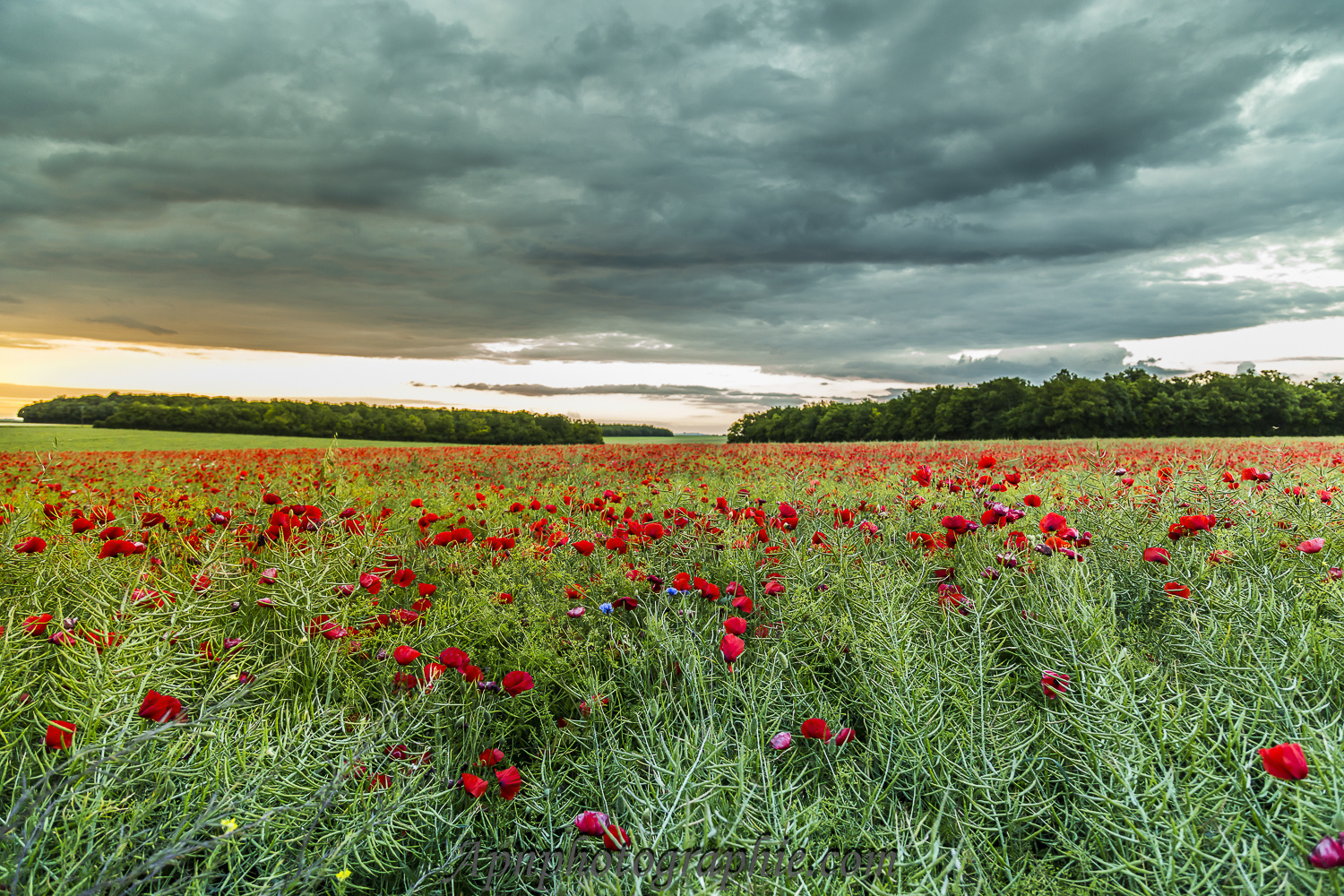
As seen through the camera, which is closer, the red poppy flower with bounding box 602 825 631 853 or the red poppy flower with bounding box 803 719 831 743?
the red poppy flower with bounding box 602 825 631 853

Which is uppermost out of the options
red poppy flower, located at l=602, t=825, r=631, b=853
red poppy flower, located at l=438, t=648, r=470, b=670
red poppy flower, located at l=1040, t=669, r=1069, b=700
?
red poppy flower, located at l=438, t=648, r=470, b=670

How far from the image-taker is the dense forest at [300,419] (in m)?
28.5

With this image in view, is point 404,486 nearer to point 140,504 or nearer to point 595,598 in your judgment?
point 140,504

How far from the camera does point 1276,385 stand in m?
44.3

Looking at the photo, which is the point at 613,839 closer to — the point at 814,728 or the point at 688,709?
the point at 814,728

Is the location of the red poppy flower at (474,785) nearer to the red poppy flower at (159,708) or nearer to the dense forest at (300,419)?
the red poppy flower at (159,708)

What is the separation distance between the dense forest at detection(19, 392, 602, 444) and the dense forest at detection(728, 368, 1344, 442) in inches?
607

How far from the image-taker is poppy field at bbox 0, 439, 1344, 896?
141 centimetres

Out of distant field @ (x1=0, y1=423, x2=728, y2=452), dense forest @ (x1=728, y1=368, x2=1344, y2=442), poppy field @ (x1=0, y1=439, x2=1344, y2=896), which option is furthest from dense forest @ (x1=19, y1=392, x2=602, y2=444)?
poppy field @ (x1=0, y1=439, x2=1344, y2=896)

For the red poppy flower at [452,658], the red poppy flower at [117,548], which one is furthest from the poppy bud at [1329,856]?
the red poppy flower at [117,548]

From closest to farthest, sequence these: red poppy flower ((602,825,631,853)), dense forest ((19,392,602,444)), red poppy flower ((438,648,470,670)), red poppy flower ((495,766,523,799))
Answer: red poppy flower ((602,825,631,853)) → red poppy flower ((495,766,523,799)) → red poppy flower ((438,648,470,670)) → dense forest ((19,392,602,444))

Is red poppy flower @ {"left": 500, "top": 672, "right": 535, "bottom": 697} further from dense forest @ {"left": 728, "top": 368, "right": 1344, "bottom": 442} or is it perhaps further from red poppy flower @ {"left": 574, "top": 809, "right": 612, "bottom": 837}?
dense forest @ {"left": 728, "top": 368, "right": 1344, "bottom": 442}

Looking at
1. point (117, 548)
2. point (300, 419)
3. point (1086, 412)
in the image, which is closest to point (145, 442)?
point (300, 419)

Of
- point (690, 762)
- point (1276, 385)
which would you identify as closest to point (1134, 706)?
point (690, 762)
